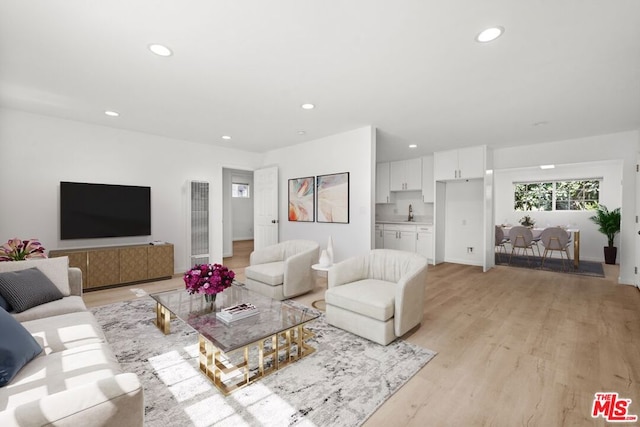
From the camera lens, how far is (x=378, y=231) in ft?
23.7

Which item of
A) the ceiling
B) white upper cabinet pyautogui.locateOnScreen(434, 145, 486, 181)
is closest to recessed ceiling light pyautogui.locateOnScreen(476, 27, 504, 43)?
the ceiling

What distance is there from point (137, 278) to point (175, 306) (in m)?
2.45

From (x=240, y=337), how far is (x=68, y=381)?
0.91 metres

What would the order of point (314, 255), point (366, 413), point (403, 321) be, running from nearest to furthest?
point (366, 413) < point (403, 321) < point (314, 255)

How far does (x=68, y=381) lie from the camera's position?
1333 millimetres

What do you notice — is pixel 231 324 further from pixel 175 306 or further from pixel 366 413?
pixel 366 413

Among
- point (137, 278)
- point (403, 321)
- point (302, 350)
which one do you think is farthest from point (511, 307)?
point (137, 278)

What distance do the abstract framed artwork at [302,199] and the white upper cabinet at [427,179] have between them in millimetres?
2933

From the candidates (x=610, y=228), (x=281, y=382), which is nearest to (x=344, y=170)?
(x=281, y=382)

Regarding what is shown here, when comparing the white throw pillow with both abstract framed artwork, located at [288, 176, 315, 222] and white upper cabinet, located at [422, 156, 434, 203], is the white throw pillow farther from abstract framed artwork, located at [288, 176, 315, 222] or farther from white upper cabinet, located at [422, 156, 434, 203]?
white upper cabinet, located at [422, 156, 434, 203]

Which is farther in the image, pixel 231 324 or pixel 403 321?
pixel 403 321

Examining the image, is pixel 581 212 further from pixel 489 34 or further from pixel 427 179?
pixel 489 34

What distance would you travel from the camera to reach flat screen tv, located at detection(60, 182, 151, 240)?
4145 millimetres

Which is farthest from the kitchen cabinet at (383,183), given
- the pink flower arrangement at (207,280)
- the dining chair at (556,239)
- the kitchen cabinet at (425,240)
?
the pink flower arrangement at (207,280)
